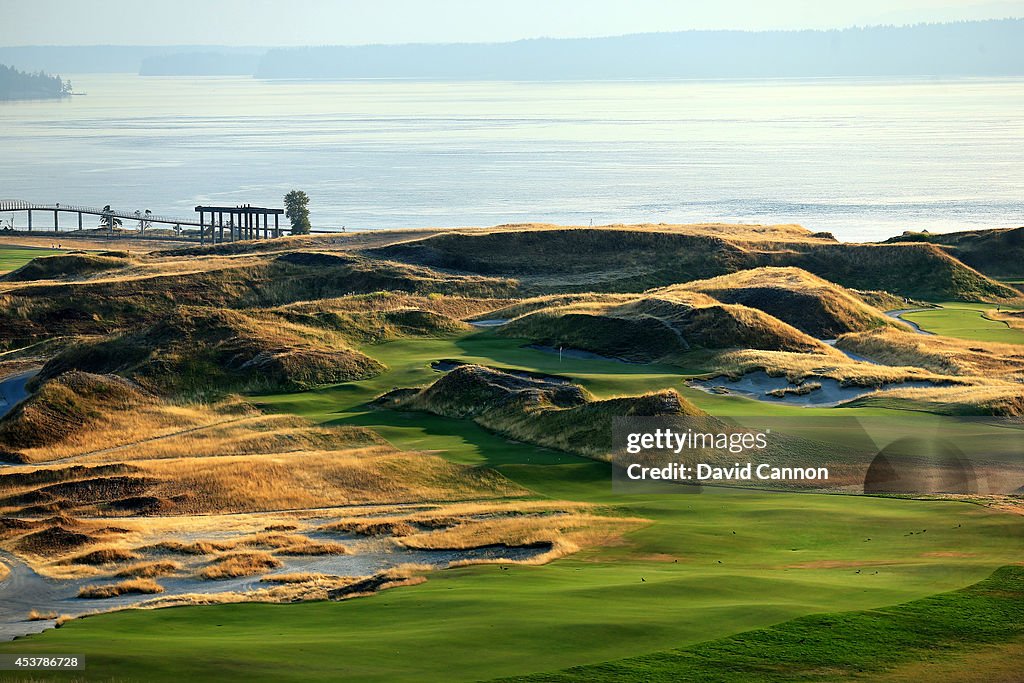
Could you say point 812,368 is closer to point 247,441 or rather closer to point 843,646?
point 247,441

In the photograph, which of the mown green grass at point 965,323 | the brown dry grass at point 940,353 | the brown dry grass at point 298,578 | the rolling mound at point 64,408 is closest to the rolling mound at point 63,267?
the rolling mound at point 64,408

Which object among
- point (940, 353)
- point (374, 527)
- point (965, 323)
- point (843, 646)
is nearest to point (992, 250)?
point (965, 323)

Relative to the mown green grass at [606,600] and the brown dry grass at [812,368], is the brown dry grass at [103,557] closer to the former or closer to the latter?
the mown green grass at [606,600]

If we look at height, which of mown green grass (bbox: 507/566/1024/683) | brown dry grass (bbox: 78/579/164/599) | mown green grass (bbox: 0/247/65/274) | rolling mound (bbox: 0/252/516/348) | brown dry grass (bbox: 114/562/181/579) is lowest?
mown green grass (bbox: 507/566/1024/683)

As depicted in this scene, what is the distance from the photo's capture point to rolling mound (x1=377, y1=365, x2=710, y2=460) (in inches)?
1540

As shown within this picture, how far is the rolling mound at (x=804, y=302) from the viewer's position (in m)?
66.5

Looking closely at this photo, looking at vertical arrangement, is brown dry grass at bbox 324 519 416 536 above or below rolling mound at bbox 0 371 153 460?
below

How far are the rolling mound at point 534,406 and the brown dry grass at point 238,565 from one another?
491 inches

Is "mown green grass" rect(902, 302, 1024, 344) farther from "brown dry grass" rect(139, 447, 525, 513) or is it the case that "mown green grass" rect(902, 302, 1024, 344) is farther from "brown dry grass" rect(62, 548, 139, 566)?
"brown dry grass" rect(62, 548, 139, 566)

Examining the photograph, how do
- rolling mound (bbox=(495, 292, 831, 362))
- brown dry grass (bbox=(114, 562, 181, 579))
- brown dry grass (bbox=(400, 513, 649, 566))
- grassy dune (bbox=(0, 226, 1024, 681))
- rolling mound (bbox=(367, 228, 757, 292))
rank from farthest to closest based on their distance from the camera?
rolling mound (bbox=(367, 228, 757, 292)) < rolling mound (bbox=(495, 292, 831, 362)) < brown dry grass (bbox=(400, 513, 649, 566)) < brown dry grass (bbox=(114, 562, 181, 579)) < grassy dune (bbox=(0, 226, 1024, 681))

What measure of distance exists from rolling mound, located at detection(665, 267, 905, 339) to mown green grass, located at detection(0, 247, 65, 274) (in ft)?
183

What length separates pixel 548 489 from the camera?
116 feet


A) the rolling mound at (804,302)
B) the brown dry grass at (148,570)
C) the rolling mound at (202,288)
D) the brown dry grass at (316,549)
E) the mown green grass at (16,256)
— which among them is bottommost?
the brown dry grass at (148,570)

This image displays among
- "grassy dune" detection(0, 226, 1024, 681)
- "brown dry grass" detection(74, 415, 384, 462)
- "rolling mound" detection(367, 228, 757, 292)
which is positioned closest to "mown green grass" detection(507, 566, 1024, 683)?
"grassy dune" detection(0, 226, 1024, 681)
